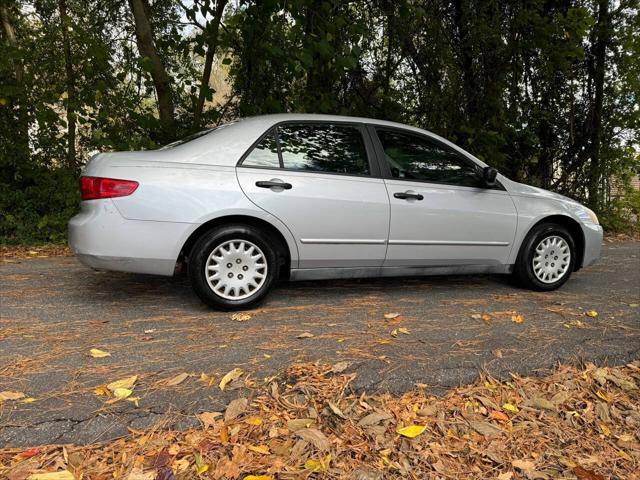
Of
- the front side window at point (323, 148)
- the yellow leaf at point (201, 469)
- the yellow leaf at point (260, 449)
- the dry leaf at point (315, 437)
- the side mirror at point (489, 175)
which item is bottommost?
the yellow leaf at point (201, 469)

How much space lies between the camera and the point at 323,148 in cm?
396

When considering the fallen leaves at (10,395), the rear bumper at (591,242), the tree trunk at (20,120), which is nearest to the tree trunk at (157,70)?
the tree trunk at (20,120)

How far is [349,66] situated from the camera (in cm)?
609

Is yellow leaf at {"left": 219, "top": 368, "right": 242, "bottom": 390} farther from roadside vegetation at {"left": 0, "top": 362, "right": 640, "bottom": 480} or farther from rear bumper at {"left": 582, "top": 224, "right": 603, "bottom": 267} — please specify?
rear bumper at {"left": 582, "top": 224, "right": 603, "bottom": 267}

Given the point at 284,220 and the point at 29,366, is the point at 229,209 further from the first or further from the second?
the point at 29,366

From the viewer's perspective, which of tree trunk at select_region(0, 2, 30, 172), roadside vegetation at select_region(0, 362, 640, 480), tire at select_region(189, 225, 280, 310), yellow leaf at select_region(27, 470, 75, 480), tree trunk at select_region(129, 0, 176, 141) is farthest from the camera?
tree trunk at select_region(129, 0, 176, 141)

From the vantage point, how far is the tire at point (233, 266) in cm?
354

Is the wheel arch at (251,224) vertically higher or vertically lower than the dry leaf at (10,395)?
higher

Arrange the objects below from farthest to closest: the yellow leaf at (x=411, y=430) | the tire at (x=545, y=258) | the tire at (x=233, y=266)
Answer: the tire at (x=545, y=258) < the tire at (x=233, y=266) < the yellow leaf at (x=411, y=430)

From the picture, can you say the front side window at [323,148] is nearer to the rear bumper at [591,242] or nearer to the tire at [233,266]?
the tire at [233,266]

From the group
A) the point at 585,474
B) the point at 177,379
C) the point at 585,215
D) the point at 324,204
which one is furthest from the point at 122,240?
the point at 585,215

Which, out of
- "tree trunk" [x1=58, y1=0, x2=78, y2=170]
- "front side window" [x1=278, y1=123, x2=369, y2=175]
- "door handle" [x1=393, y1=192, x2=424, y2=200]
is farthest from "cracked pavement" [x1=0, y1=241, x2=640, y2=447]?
"tree trunk" [x1=58, y1=0, x2=78, y2=170]

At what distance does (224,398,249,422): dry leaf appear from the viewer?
7.27 ft

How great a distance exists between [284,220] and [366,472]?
2.14 m
